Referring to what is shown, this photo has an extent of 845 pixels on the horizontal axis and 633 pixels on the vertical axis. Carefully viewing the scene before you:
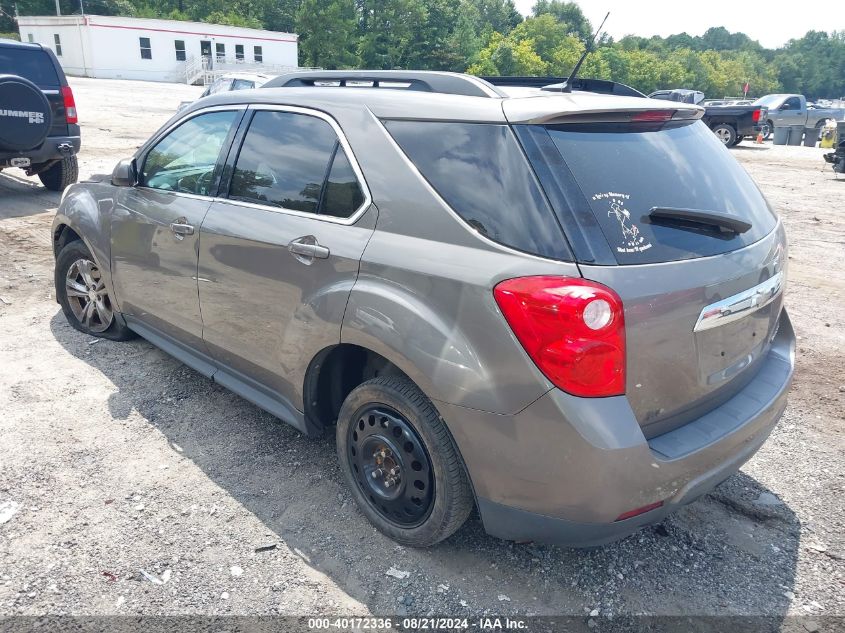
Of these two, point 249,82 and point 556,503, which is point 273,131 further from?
point 249,82

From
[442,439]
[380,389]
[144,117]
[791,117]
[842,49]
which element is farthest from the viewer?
[842,49]

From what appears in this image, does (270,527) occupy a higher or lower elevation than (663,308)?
lower

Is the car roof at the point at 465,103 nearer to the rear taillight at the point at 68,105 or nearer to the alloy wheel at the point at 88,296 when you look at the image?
the alloy wheel at the point at 88,296

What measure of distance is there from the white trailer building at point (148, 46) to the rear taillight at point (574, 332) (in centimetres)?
4954

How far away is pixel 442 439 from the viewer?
244 cm

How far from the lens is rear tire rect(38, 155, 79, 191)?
9703 mm

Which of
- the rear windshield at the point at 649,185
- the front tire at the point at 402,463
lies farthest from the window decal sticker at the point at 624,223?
the front tire at the point at 402,463

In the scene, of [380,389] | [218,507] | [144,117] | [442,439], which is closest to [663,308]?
[442,439]

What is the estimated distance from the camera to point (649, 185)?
2.38 m

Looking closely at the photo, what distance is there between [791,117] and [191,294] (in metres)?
28.8

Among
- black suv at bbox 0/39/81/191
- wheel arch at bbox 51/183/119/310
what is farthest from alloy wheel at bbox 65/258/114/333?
black suv at bbox 0/39/81/191

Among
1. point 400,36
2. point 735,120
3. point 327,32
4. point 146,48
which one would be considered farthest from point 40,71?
point 400,36

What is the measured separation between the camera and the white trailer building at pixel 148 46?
4497 centimetres

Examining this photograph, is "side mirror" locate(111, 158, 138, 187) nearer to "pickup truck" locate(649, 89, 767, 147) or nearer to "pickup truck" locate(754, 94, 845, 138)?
"pickup truck" locate(649, 89, 767, 147)
